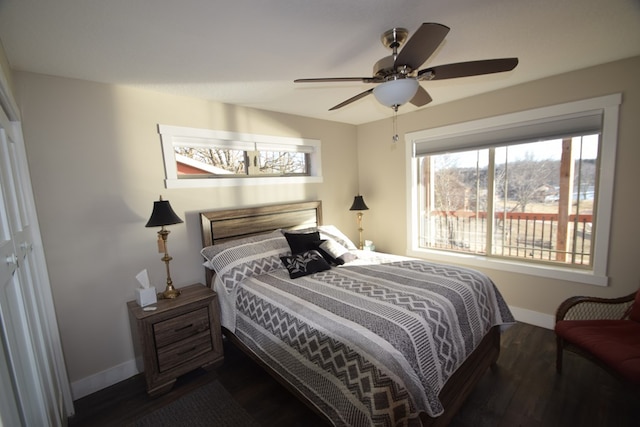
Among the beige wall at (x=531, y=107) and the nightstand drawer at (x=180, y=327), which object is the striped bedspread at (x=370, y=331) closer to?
the nightstand drawer at (x=180, y=327)

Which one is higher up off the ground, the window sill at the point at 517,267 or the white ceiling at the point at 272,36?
the white ceiling at the point at 272,36

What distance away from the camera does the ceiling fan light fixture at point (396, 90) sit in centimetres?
147

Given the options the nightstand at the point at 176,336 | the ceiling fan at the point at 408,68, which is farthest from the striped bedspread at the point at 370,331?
the ceiling fan at the point at 408,68

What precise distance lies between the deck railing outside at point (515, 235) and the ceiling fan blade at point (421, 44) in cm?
244

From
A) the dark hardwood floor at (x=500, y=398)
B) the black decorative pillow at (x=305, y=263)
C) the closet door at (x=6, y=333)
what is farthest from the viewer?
the black decorative pillow at (x=305, y=263)

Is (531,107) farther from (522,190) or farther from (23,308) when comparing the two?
(23,308)

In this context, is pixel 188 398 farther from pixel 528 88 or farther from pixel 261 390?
pixel 528 88

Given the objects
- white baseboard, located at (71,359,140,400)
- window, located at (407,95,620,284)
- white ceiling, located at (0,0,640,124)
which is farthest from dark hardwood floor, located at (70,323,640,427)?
white ceiling, located at (0,0,640,124)

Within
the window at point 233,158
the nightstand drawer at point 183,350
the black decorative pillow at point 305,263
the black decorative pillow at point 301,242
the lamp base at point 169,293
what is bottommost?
the nightstand drawer at point 183,350

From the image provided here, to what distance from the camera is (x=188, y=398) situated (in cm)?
205

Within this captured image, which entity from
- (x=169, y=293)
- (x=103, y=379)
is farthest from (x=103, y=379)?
(x=169, y=293)

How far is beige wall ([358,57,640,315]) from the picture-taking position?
2289 millimetres

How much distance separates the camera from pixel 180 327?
217cm

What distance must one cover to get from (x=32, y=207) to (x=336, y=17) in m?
2.31
